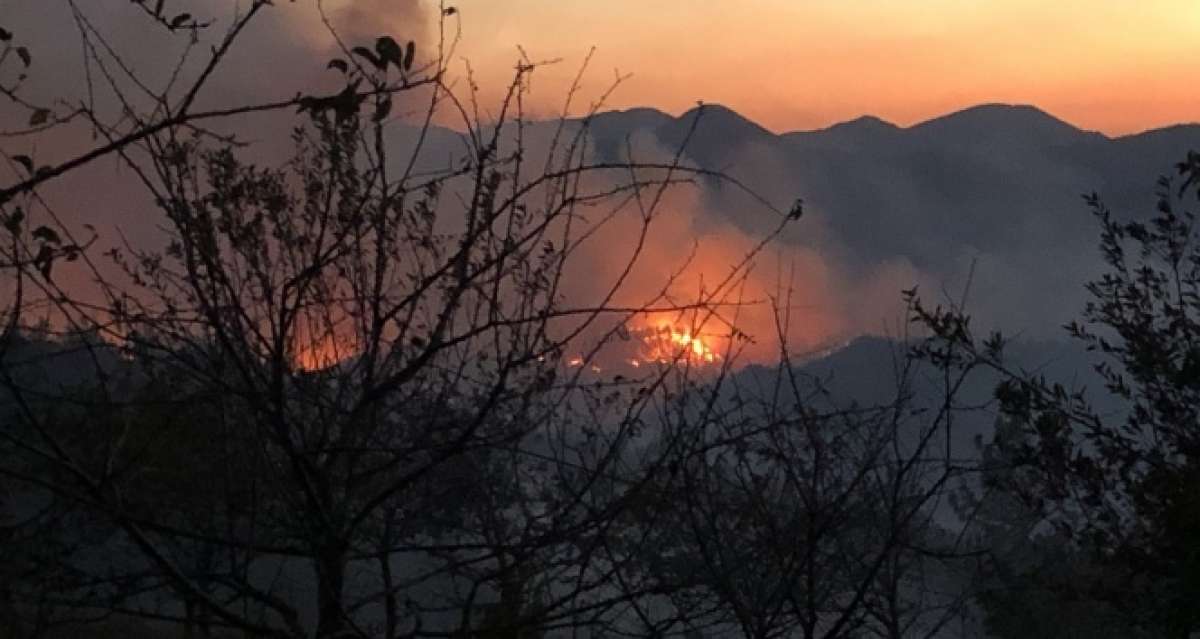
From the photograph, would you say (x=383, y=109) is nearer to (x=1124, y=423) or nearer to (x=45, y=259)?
(x=45, y=259)

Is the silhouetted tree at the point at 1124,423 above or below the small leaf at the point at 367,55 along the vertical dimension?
below

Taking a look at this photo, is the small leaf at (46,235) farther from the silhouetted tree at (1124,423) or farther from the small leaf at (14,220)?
the silhouetted tree at (1124,423)

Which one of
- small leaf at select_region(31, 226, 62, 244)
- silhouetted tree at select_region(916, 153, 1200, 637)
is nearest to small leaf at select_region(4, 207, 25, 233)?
small leaf at select_region(31, 226, 62, 244)

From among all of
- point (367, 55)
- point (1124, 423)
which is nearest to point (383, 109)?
point (367, 55)

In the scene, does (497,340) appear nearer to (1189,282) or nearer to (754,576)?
(754,576)

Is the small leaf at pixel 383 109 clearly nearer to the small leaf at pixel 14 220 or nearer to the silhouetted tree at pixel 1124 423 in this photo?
the small leaf at pixel 14 220

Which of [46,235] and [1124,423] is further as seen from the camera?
A: [1124,423]

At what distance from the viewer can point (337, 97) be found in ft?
9.63

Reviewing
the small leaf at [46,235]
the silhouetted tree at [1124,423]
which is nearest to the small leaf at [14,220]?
the small leaf at [46,235]

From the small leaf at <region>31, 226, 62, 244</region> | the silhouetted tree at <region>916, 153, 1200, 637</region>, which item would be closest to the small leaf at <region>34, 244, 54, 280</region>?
the small leaf at <region>31, 226, 62, 244</region>

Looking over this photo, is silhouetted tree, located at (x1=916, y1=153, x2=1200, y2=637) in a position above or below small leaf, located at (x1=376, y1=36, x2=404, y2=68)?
below

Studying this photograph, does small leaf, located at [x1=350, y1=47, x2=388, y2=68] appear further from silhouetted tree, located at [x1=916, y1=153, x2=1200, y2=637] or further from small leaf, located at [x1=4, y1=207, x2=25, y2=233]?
silhouetted tree, located at [x1=916, y1=153, x2=1200, y2=637]

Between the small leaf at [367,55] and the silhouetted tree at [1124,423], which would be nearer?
the small leaf at [367,55]

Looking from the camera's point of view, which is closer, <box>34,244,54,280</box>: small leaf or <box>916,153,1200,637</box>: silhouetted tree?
<box>34,244,54,280</box>: small leaf
